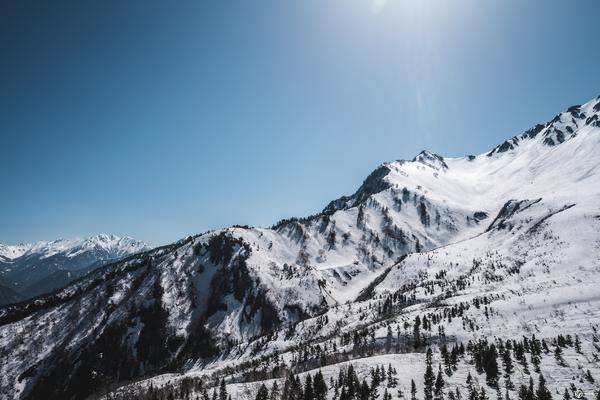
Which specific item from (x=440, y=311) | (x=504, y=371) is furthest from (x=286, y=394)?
(x=440, y=311)

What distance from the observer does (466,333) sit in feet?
488

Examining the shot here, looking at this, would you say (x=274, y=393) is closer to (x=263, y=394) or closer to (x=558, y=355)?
(x=263, y=394)

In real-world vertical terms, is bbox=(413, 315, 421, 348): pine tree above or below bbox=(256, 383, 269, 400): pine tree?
above

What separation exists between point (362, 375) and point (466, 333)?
229 feet

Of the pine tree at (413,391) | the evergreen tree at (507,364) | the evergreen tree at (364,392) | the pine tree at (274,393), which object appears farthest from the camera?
the pine tree at (274,393)

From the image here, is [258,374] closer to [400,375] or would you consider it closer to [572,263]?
[400,375]

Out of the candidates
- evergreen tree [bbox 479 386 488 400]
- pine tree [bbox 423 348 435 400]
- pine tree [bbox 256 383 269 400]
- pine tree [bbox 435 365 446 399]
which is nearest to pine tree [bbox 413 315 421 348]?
pine tree [bbox 423 348 435 400]

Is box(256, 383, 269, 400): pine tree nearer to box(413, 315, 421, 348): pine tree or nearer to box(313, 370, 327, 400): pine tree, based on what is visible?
box(313, 370, 327, 400): pine tree

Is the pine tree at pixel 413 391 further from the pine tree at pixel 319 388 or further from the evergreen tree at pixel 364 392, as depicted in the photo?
the pine tree at pixel 319 388

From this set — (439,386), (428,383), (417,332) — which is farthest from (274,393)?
(417,332)

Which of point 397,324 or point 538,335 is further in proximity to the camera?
point 397,324

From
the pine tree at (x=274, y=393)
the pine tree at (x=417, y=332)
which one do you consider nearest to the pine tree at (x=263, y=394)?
the pine tree at (x=274, y=393)

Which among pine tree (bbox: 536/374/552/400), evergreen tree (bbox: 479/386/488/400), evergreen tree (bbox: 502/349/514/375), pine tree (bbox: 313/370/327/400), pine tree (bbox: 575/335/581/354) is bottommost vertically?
pine tree (bbox: 313/370/327/400)

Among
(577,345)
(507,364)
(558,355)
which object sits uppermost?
(577,345)
